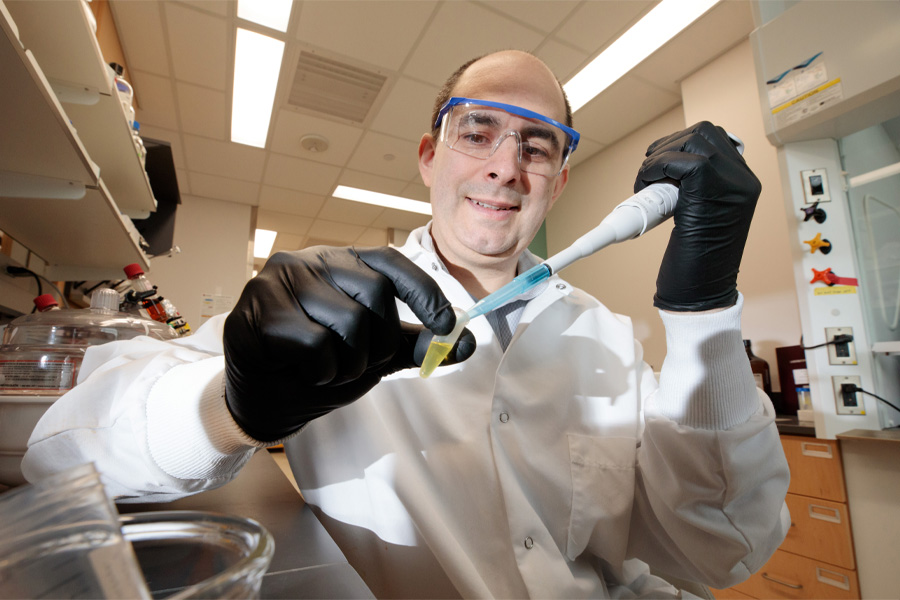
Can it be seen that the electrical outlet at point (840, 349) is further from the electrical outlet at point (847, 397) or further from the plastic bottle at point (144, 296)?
the plastic bottle at point (144, 296)

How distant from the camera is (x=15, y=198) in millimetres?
1225

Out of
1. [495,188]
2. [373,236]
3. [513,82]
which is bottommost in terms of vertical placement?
[495,188]

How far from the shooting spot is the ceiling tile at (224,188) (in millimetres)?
4578

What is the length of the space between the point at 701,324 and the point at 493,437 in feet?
1.56

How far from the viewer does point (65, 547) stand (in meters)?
0.21

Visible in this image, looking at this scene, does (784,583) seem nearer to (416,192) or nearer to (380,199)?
(416,192)

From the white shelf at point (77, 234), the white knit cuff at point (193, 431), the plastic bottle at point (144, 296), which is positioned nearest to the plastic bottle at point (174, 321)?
the plastic bottle at point (144, 296)

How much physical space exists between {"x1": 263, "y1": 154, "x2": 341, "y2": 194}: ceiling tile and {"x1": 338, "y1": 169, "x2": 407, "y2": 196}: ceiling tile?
110mm

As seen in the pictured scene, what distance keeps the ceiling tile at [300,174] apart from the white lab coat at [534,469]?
3.67 metres

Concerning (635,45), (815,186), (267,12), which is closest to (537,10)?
(635,45)

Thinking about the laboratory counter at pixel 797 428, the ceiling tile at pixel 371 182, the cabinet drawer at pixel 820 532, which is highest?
the ceiling tile at pixel 371 182

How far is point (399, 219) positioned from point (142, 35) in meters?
3.22

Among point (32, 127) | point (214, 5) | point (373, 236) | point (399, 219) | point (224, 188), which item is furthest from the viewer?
point (373, 236)

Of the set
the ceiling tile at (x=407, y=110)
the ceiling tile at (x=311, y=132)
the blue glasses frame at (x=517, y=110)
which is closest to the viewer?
the blue glasses frame at (x=517, y=110)
